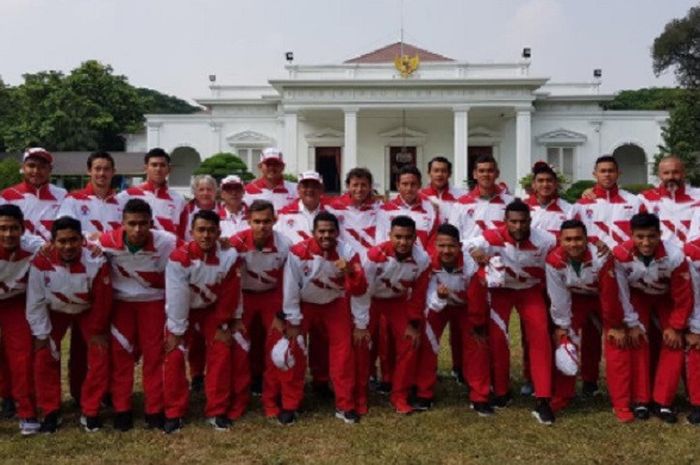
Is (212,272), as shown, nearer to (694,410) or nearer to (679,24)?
(694,410)

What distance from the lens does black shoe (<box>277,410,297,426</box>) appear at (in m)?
5.16

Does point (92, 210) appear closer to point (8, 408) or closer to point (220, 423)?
point (8, 408)

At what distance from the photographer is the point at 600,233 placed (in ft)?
20.1

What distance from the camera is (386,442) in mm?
4723

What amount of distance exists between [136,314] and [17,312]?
33.3 inches

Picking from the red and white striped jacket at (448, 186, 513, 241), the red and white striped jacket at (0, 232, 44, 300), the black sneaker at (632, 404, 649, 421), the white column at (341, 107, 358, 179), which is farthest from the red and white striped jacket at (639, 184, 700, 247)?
the white column at (341, 107, 358, 179)

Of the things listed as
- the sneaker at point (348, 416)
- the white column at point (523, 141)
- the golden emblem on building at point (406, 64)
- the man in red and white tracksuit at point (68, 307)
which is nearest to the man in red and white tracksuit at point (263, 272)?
the sneaker at point (348, 416)

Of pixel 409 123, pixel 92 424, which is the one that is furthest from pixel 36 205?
pixel 409 123

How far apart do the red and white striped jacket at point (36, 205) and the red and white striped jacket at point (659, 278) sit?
4.50 meters

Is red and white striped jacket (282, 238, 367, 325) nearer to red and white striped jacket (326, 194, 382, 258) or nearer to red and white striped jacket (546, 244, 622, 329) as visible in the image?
red and white striped jacket (326, 194, 382, 258)

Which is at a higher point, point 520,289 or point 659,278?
point 659,278

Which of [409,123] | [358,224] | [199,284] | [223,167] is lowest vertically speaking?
[199,284]

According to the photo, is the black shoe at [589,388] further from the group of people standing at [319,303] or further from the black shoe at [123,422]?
the black shoe at [123,422]

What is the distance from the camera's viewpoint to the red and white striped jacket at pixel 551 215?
19.8 feet
